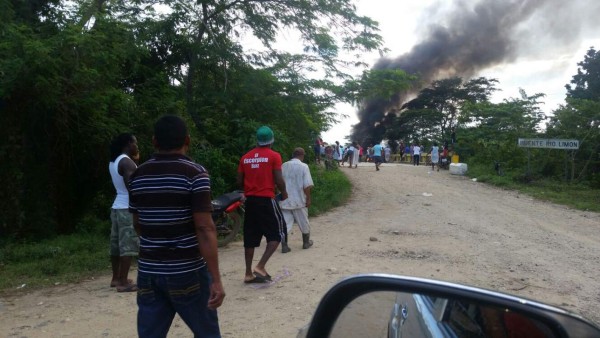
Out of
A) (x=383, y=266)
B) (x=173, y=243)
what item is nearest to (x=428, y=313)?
(x=173, y=243)

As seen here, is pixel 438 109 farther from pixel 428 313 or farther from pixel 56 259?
pixel 428 313

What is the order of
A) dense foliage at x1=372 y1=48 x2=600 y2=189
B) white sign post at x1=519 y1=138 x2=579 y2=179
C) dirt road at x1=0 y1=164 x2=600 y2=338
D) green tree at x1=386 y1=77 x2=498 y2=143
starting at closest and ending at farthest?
dirt road at x1=0 y1=164 x2=600 y2=338 < white sign post at x1=519 y1=138 x2=579 y2=179 < dense foliage at x1=372 y1=48 x2=600 y2=189 < green tree at x1=386 y1=77 x2=498 y2=143

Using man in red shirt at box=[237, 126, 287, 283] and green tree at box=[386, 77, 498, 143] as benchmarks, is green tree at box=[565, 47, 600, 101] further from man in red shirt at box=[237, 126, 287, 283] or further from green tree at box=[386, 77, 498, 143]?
man in red shirt at box=[237, 126, 287, 283]

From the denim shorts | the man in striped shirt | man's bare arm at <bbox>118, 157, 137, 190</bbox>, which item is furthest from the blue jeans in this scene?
the denim shorts

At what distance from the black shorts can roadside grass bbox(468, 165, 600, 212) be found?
406 inches

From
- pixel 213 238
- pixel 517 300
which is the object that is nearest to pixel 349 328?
pixel 517 300

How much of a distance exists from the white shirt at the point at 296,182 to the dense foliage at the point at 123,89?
2659mm

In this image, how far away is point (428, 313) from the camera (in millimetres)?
Answer: 1607

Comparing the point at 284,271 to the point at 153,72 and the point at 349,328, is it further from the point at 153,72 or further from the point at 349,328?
the point at 153,72

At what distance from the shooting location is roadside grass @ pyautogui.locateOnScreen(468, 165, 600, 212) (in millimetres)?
13953

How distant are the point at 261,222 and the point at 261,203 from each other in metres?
0.21

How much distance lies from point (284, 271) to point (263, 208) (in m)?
1.10

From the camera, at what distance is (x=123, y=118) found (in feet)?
28.5

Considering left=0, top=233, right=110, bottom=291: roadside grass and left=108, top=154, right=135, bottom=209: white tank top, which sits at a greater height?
left=108, top=154, right=135, bottom=209: white tank top
